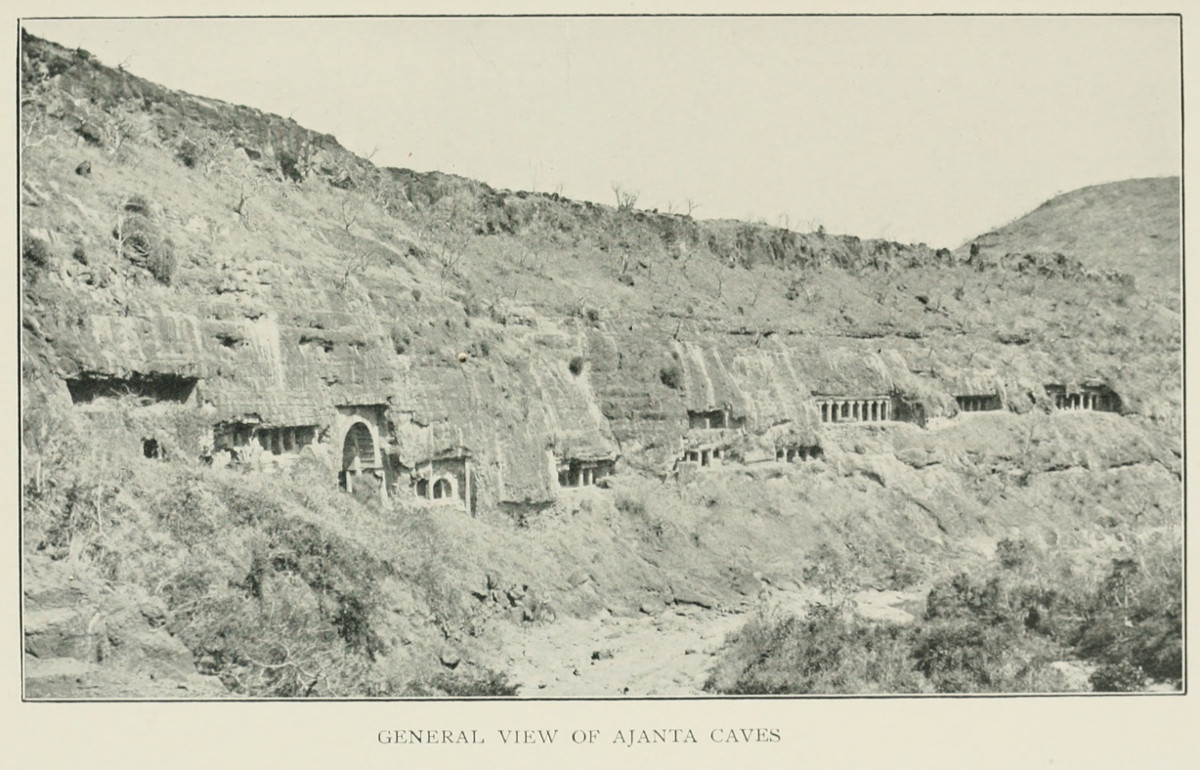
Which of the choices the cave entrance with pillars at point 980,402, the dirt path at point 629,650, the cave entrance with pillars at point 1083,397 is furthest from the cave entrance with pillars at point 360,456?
the cave entrance with pillars at point 1083,397

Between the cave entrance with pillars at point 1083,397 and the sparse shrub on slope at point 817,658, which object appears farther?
the cave entrance with pillars at point 1083,397

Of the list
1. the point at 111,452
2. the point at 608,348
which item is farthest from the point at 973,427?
the point at 111,452

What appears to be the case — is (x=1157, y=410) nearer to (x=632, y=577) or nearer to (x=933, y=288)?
(x=933, y=288)

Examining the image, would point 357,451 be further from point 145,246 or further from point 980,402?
point 980,402

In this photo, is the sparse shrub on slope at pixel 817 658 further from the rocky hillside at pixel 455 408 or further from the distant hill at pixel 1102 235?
the distant hill at pixel 1102 235

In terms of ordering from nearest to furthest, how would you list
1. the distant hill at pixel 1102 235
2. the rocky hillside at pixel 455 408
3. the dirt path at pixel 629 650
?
the rocky hillside at pixel 455 408 → the dirt path at pixel 629 650 → the distant hill at pixel 1102 235

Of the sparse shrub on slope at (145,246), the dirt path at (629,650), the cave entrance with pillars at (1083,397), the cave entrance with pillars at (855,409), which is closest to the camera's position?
the dirt path at (629,650)
